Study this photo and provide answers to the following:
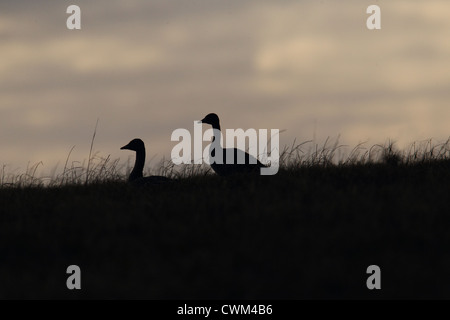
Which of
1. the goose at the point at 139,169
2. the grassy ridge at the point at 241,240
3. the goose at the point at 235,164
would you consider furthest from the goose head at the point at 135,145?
the grassy ridge at the point at 241,240

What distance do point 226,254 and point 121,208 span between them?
2841 millimetres

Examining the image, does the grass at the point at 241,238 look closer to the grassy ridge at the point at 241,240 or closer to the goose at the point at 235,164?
the grassy ridge at the point at 241,240

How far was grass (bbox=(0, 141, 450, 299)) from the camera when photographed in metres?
7.96

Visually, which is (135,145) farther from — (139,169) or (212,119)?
(212,119)

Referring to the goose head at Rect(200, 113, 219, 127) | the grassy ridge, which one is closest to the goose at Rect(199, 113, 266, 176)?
the goose head at Rect(200, 113, 219, 127)

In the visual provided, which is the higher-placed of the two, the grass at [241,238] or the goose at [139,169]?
the goose at [139,169]

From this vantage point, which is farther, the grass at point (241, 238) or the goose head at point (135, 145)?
the goose head at point (135, 145)

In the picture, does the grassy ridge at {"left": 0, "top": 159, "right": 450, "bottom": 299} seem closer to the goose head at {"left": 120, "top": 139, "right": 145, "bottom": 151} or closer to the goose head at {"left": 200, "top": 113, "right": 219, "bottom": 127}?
the goose head at {"left": 120, "top": 139, "right": 145, "bottom": 151}

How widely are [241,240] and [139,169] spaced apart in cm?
602

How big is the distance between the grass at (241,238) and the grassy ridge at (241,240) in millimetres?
16

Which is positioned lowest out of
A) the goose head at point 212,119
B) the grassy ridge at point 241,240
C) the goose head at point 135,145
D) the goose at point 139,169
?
the grassy ridge at point 241,240

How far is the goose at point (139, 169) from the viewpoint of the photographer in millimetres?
13102

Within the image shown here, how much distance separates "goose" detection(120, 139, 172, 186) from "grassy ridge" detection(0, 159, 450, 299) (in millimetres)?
839
